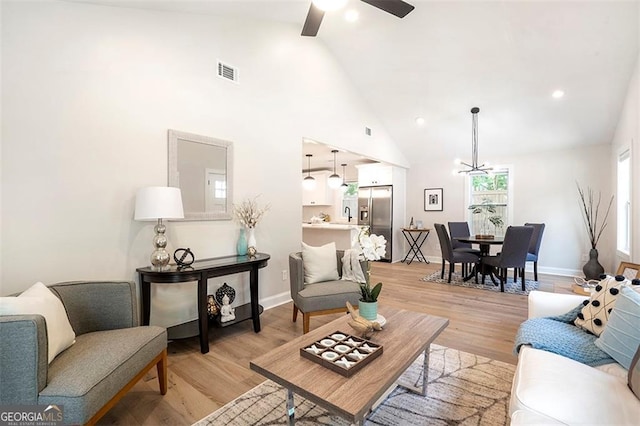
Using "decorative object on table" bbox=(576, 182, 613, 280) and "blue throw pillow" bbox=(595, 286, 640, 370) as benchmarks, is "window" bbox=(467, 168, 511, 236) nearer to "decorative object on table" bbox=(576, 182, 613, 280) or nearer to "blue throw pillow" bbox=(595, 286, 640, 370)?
"decorative object on table" bbox=(576, 182, 613, 280)

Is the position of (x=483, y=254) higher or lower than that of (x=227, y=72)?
lower

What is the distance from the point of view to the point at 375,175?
723 centimetres

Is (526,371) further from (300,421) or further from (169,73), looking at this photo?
(169,73)

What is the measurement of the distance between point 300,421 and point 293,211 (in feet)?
8.63

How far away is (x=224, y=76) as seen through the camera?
3234 mm

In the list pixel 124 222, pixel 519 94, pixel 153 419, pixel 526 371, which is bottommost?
pixel 153 419

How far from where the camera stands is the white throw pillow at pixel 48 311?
4.68 ft

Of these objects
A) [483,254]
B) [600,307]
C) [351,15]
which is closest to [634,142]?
[483,254]

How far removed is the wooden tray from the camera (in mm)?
1408

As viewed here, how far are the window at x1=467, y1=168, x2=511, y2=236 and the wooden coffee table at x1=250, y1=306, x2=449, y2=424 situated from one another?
5.48m

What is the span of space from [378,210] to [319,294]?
4583 millimetres

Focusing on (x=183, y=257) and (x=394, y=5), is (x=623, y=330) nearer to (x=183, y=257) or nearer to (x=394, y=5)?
(x=394, y=5)

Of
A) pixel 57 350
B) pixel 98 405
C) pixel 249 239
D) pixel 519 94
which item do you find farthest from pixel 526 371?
pixel 519 94

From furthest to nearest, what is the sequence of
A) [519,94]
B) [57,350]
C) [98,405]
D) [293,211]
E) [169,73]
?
1. [519,94]
2. [293,211]
3. [169,73]
4. [57,350]
5. [98,405]
